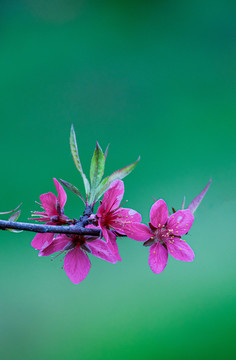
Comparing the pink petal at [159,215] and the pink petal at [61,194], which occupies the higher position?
the pink petal at [61,194]

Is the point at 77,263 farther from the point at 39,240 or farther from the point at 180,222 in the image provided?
the point at 180,222

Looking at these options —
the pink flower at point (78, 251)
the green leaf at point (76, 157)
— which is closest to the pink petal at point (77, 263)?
the pink flower at point (78, 251)

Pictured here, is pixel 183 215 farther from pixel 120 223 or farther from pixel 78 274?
pixel 78 274

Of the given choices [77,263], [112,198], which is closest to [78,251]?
[77,263]

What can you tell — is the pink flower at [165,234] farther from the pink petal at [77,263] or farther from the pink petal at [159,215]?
the pink petal at [77,263]

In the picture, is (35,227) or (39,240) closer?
(35,227)

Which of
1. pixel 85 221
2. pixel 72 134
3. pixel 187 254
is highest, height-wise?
pixel 72 134

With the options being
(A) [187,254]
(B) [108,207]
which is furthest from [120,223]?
(A) [187,254]
